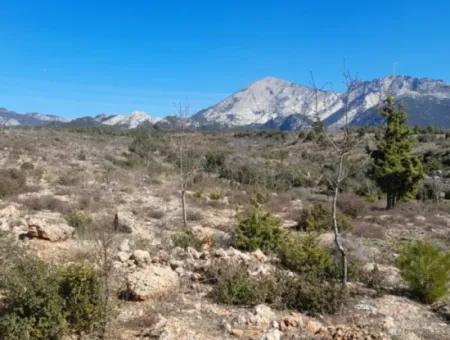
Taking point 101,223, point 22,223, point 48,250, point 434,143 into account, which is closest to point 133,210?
point 101,223

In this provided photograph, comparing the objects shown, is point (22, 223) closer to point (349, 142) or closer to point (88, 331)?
point (88, 331)

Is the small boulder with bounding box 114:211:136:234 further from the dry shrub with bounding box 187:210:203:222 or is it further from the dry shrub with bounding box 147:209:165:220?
the dry shrub with bounding box 187:210:203:222

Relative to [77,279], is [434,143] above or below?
above

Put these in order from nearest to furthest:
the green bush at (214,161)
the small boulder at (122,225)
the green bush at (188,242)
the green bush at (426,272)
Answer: the green bush at (426,272)
the green bush at (188,242)
the small boulder at (122,225)
the green bush at (214,161)

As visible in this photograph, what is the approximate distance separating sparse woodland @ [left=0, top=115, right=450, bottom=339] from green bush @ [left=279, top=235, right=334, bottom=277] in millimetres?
28

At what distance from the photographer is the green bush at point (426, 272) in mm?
8055

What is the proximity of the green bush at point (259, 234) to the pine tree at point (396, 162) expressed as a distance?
10.6 meters

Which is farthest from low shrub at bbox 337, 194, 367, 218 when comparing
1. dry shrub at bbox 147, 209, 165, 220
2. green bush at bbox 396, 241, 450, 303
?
green bush at bbox 396, 241, 450, 303

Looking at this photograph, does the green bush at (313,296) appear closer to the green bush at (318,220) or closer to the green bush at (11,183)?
the green bush at (318,220)

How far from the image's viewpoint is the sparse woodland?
232 inches

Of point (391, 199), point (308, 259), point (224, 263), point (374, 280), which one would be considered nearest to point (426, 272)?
point (374, 280)

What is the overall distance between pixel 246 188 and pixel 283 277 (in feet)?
50.7

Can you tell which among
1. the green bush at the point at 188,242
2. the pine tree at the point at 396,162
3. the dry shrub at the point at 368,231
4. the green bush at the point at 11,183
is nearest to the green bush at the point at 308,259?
the green bush at the point at 188,242

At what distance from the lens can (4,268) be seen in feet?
22.6
